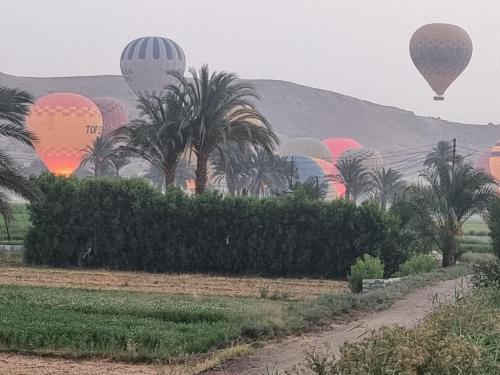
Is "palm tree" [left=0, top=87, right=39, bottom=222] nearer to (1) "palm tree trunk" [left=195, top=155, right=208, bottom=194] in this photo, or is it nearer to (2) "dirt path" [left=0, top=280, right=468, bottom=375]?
(1) "palm tree trunk" [left=195, top=155, right=208, bottom=194]

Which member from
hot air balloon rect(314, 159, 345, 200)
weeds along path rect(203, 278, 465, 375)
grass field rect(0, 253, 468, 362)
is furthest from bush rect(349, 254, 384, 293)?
hot air balloon rect(314, 159, 345, 200)

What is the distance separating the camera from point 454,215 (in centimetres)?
3008

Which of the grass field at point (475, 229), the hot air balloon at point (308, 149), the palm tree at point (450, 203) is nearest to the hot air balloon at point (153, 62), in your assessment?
the hot air balloon at point (308, 149)

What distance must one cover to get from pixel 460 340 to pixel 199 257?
23316mm

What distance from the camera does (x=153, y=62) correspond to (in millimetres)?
90625

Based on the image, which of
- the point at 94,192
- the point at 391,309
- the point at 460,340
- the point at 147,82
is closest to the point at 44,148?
the point at 147,82

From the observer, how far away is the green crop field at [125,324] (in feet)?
43.8

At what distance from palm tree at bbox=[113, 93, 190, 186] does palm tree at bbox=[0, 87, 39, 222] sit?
25.4 ft

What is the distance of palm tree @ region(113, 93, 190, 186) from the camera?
3338cm

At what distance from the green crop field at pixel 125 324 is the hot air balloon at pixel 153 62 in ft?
233

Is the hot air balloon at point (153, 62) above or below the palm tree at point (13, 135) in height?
above

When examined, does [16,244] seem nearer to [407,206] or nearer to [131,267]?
[131,267]

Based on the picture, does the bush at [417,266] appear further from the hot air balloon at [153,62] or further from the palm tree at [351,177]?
the hot air balloon at [153,62]

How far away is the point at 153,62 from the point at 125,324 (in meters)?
77.2
